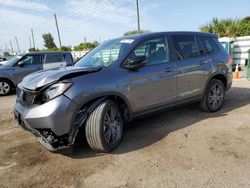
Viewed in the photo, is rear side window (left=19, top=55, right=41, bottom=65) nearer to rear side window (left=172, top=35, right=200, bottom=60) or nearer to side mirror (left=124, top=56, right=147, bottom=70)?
rear side window (left=172, top=35, right=200, bottom=60)

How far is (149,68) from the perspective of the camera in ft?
12.6

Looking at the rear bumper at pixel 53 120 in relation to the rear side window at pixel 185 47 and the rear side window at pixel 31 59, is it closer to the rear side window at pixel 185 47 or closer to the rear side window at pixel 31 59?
the rear side window at pixel 185 47

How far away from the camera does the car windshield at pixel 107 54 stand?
12.3ft

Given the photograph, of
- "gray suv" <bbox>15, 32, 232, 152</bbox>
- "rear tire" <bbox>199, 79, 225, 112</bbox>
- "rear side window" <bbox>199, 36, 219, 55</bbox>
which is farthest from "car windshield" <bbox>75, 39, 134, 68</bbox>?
"rear tire" <bbox>199, 79, 225, 112</bbox>

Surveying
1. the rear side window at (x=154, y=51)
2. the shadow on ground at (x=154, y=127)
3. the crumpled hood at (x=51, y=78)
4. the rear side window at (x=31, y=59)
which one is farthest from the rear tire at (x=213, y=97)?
the rear side window at (x=31, y=59)

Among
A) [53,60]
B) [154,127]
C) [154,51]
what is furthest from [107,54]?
[53,60]

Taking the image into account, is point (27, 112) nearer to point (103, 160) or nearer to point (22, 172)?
point (22, 172)

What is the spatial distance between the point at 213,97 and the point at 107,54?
99.1 inches

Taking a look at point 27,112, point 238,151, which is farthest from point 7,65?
point 238,151

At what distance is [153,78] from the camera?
386 cm

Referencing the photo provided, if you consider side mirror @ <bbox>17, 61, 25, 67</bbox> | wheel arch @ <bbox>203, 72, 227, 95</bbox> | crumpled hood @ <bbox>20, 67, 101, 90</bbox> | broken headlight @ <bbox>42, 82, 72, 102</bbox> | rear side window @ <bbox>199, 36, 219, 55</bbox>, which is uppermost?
rear side window @ <bbox>199, 36, 219, 55</bbox>

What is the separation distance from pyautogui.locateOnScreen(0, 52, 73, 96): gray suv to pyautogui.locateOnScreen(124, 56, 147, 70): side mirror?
542 centimetres

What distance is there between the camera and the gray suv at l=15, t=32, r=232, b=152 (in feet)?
9.93

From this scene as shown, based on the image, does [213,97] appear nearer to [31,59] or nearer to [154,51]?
[154,51]
